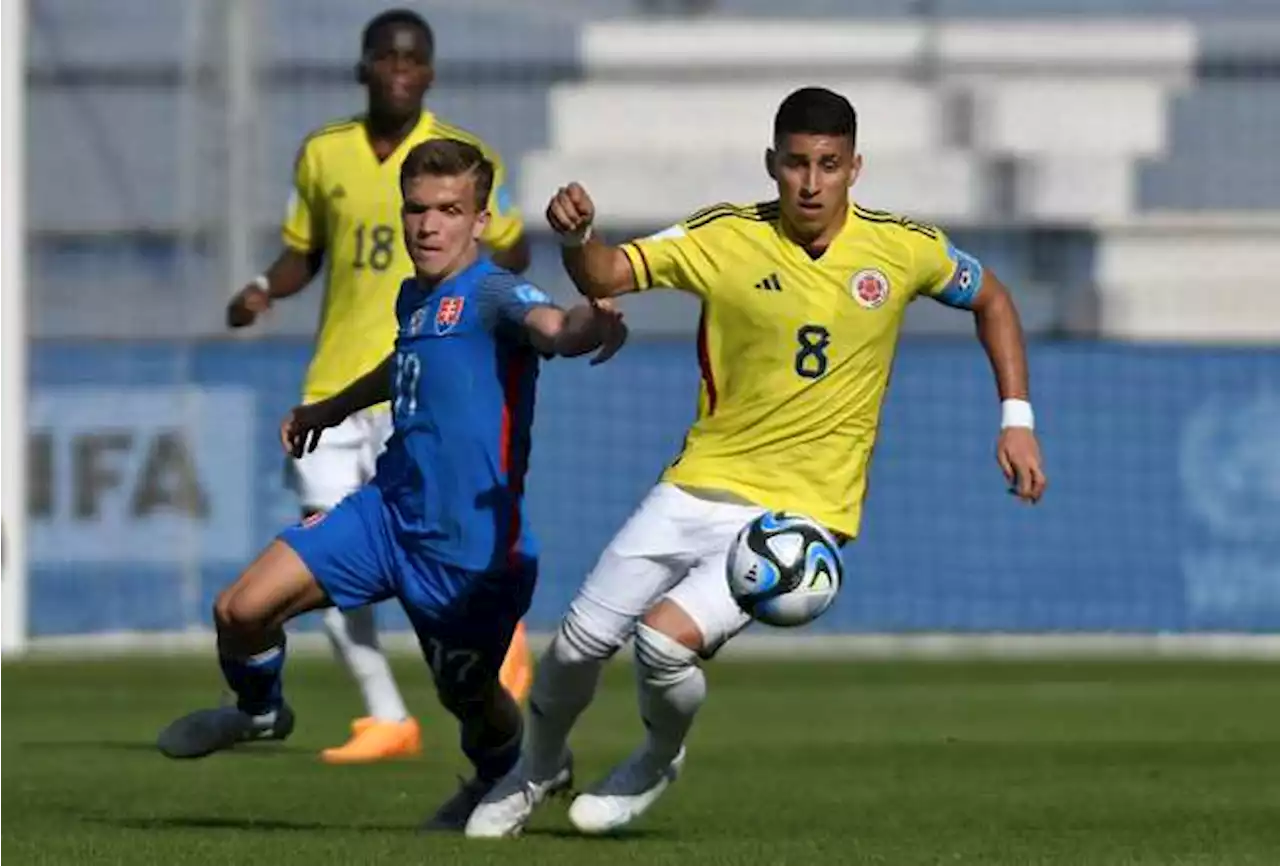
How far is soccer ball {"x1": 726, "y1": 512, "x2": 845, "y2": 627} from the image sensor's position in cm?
880

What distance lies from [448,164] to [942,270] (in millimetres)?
1379

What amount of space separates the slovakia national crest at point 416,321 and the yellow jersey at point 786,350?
585mm

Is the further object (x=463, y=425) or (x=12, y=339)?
(x=12, y=339)

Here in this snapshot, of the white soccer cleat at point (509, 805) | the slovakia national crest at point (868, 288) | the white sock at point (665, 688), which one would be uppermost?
the slovakia national crest at point (868, 288)

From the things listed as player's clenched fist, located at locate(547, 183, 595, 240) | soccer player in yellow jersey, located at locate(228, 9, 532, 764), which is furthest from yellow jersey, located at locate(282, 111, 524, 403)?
player's clenched fist, located at locate(547, 183, 595, 240)

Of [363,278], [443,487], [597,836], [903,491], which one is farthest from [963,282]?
[903,491]

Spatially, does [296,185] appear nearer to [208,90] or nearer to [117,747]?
[117,747]

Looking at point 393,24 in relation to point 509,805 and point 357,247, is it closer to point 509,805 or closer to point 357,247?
point 357,247

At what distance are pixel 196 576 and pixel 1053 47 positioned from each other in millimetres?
11436

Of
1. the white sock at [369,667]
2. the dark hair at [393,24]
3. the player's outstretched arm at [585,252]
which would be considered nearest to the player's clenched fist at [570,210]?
the player's outstretched arm at [585,252]

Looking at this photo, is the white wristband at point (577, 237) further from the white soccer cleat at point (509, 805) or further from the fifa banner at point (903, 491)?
the fifa banner at point (903, 491)

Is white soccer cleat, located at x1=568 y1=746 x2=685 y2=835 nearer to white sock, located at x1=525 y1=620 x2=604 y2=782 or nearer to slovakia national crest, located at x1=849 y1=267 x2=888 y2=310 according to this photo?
white sock, located at x1=525 y1=620 x2=604 y2=782

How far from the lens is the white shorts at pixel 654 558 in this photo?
9227mm

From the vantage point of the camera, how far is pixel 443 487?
9336 millimetres
